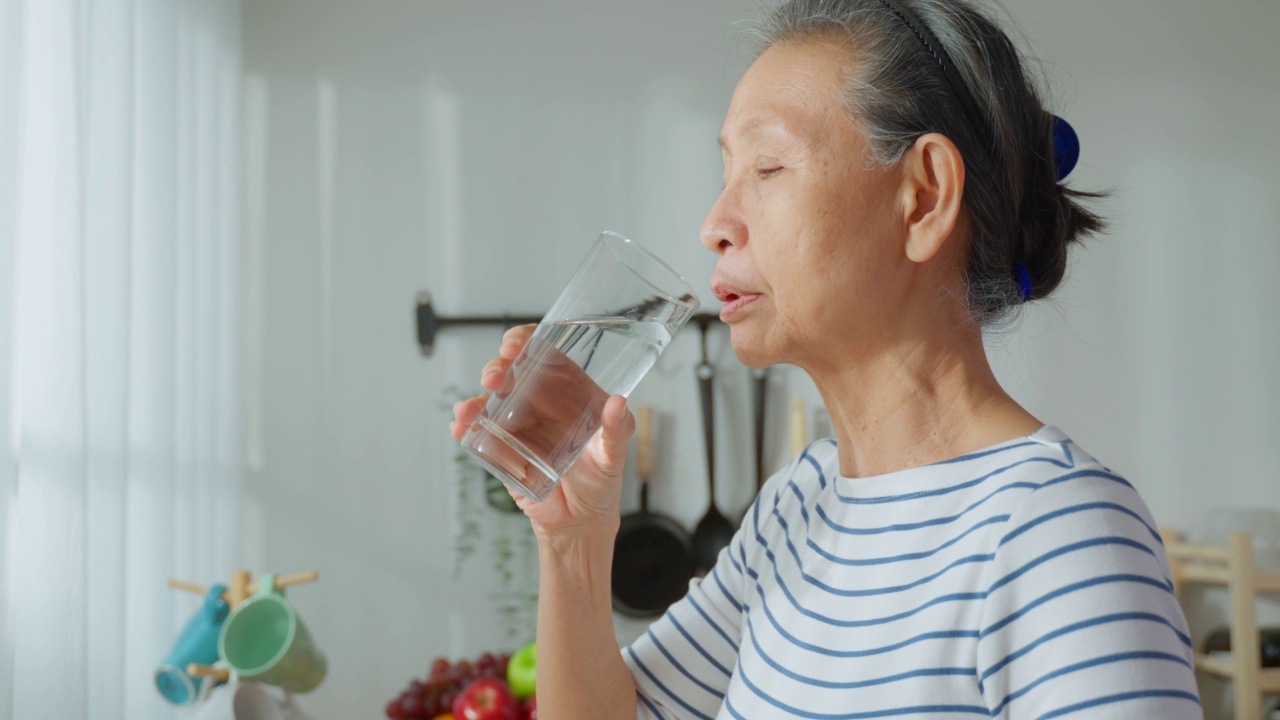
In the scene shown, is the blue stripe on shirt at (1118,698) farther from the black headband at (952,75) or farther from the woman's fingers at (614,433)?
the black headband at (952,75)

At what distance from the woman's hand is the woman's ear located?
0.83 ft

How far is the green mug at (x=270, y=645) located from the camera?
1.64 m

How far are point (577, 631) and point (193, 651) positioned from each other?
111 cm

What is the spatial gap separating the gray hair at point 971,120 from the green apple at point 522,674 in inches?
61.0

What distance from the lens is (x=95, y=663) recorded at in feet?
5.52

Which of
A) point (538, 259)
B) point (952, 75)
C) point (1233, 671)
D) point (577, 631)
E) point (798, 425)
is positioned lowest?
point (1233, 671)

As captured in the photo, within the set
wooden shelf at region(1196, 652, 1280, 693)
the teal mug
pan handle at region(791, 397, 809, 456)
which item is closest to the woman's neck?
the teal mug

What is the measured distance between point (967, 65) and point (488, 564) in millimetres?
2130

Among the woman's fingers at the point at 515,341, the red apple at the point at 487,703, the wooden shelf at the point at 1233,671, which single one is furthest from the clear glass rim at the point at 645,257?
the wooden shelf at the point at 1233,671

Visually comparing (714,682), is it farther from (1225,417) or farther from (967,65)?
(1225,417)

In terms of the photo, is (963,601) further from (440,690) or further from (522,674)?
(440,690)

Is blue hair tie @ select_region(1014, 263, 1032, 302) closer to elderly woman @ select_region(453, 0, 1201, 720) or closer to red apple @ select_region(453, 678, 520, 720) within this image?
elderly woman @ select_region(453, 0, 1201, 720)

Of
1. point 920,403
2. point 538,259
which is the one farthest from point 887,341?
point 538,259

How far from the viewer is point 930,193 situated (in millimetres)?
756
